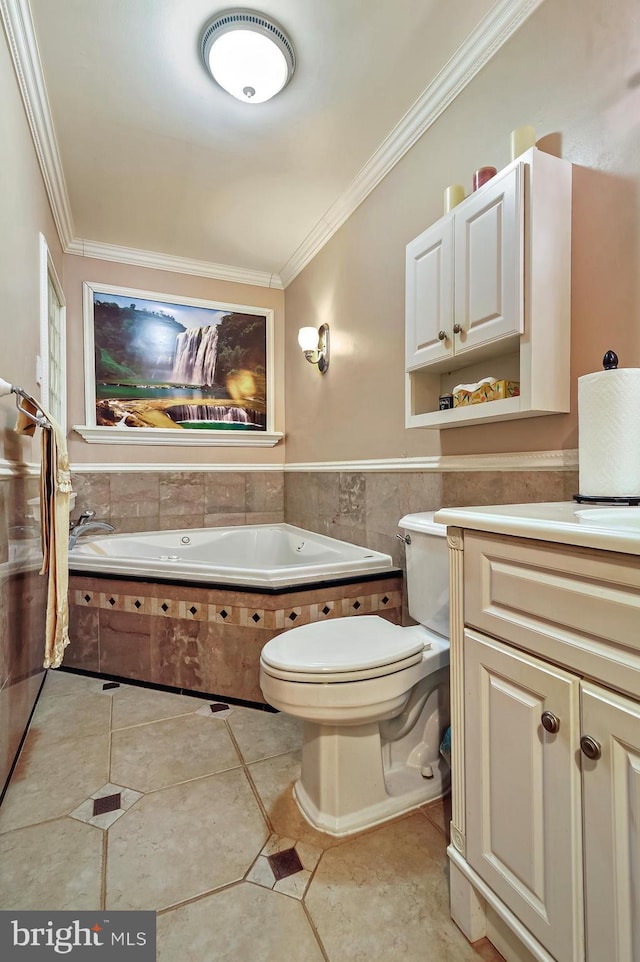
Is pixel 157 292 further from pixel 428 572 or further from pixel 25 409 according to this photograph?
pixel 428 572

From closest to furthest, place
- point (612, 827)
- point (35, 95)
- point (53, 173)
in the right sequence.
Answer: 1. point (612, 827)
2. point (35, 95)
3. point (53, 173)

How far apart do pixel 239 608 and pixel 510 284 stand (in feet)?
5.17

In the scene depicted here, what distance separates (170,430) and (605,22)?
2789 mm

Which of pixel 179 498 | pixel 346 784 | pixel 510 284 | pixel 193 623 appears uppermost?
pixel 510 284

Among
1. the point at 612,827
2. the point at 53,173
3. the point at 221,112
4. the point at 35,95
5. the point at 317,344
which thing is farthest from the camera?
the point at 317,344

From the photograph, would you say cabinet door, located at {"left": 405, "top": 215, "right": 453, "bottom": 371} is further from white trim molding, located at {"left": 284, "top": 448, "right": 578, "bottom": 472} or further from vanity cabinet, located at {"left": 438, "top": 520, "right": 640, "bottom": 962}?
vanity cabinet, located at {"left": 438, "top": 520, "right": 640, "bottom": 962}

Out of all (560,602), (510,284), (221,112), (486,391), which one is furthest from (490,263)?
(221,112)

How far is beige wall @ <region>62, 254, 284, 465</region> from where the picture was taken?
293 centimetres

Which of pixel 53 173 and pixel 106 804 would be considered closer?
pixel 106 804

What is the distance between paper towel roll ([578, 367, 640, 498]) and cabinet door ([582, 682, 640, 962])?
0.54 metres

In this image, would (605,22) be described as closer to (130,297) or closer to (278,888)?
(278,888)

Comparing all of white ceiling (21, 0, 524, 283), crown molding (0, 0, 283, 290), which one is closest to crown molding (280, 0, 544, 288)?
white ceiling (21, 0, 524, 283)

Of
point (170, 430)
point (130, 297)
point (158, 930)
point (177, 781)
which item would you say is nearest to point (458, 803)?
point (158, 930)

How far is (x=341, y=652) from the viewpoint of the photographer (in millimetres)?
1277
